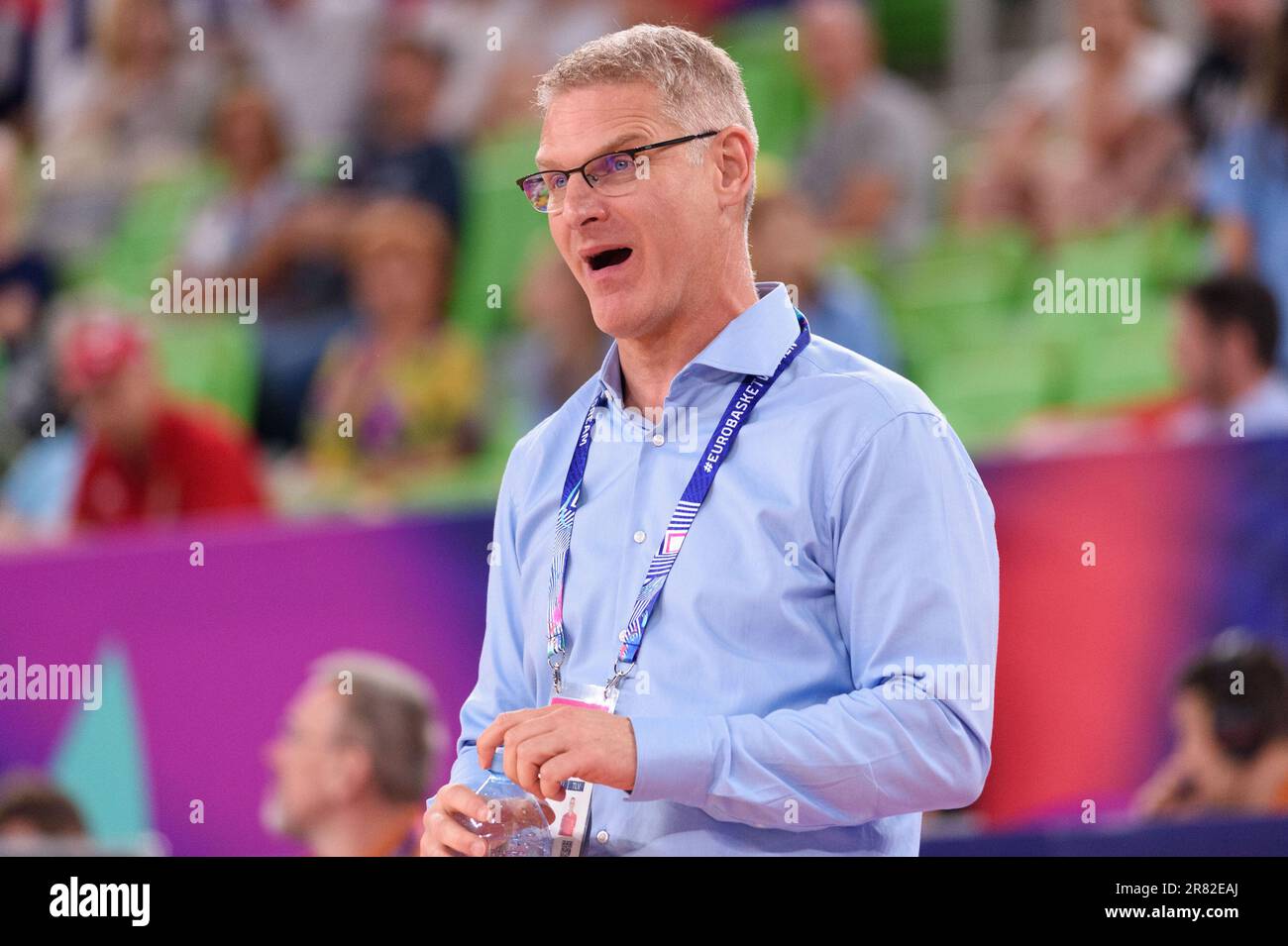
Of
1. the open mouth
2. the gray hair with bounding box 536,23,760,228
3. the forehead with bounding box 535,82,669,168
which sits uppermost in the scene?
the gray hair with bounding box 536,23,760,228

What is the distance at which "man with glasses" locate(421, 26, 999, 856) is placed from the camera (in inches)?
72.5

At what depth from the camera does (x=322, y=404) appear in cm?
586

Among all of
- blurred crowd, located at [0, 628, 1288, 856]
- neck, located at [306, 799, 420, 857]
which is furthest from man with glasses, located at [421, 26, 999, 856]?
neck, located at [306, 799, 420, 857]

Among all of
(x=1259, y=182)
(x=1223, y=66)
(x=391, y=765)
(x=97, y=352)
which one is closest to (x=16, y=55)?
(x=97, y=352)

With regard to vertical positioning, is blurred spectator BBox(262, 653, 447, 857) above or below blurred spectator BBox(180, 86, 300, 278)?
below

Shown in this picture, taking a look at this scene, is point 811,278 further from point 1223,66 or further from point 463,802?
point 463,802

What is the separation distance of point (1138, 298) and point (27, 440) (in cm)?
404

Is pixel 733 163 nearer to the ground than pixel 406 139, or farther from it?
nearer to the ground

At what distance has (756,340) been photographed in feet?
6.99

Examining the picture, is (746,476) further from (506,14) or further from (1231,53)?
(506,14)

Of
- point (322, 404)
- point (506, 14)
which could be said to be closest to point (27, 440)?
point (322, 404)

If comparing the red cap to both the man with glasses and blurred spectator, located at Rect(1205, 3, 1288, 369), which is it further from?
the man with glasses

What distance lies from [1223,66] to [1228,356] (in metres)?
1.12

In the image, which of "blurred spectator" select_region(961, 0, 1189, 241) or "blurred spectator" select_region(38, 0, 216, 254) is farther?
"blurred spectator" select_region(38, 0, 216, 254)
